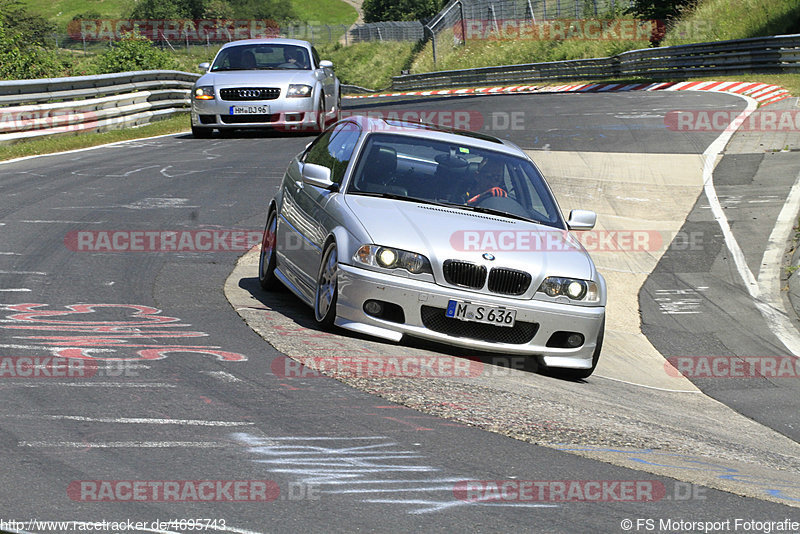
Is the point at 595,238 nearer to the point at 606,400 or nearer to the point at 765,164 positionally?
the point at 765,164

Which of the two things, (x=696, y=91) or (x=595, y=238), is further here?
(x=696, y=91)

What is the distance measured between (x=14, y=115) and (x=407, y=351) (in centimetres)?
1342

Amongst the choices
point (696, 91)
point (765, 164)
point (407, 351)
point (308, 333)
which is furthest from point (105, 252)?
point (696, 91)

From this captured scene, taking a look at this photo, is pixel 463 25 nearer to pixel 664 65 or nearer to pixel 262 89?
pixel 664 65

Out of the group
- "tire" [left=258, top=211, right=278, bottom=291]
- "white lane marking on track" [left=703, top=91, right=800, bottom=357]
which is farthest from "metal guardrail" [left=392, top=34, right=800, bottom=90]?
"tire" [left=258, top=211, right=278, bottom=291]

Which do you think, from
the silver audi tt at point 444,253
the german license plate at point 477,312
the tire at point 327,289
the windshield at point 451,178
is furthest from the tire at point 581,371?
the tire at point 327,289

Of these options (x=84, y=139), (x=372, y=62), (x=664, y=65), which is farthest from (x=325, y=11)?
(x=84, y=139)

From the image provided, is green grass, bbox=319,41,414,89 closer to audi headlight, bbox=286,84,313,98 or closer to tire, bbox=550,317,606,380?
audi headlight, bbox=286,84,313,98

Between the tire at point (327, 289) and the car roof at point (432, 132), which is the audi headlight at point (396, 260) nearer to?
the tire at point (327, 289)

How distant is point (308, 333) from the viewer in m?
7.02

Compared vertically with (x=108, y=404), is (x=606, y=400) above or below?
below

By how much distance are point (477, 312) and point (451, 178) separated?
1489 millimetres

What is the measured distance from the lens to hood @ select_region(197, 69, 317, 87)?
18.7 m

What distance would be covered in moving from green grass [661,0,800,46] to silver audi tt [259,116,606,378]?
3174 centimetres
